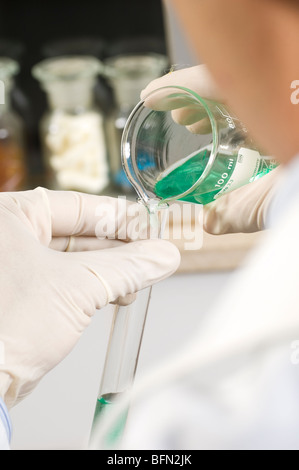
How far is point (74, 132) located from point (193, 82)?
0.65m

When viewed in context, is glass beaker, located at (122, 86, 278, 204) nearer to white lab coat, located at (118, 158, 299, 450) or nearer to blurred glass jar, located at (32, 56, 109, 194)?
white lab coat, located at (118, 158, 299, 450)

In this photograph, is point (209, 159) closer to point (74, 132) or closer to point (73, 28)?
point (74, 132)

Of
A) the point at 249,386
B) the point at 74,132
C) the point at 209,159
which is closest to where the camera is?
the point at 209,159

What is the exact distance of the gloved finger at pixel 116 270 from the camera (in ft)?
1.75

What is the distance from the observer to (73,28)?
4.81 feet

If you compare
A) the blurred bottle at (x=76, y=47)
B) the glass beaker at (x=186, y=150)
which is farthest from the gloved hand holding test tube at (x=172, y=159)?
the blurred bottle at (x=76, y=47)

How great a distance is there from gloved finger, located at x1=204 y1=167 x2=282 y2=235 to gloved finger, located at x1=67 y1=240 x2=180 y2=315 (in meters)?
0.11

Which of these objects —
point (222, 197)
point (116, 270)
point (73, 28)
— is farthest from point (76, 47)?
point (116, 270)

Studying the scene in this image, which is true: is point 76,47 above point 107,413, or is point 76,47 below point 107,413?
above

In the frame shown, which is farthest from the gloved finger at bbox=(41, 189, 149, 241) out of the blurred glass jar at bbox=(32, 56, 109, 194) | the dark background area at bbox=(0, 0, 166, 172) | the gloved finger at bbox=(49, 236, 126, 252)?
the dark background area at bbox=(0, 0, 166, 172)

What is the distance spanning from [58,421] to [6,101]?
22.3 inches

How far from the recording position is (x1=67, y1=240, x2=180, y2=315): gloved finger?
533 millimetres

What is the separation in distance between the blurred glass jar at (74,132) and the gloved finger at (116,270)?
64cm

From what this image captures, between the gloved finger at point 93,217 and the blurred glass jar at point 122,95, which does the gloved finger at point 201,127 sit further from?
the blurred glass jar at point 122,95
